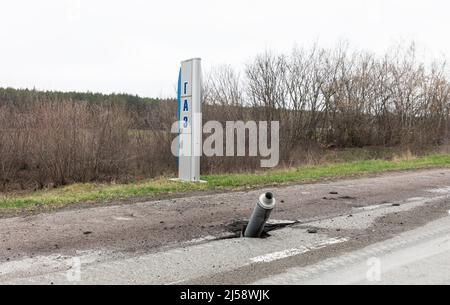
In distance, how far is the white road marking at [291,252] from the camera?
5.88 metres

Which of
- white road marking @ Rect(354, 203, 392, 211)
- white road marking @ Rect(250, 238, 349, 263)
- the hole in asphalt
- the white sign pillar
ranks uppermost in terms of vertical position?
the white sign pillar

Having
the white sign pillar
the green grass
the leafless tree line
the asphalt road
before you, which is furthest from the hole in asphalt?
the leafless tree line

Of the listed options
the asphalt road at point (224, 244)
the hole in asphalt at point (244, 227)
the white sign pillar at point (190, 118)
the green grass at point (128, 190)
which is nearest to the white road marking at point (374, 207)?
the asphalt road at point (224, 244)

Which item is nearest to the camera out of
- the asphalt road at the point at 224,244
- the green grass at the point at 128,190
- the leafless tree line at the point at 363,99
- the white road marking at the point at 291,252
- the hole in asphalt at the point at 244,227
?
the asphalt road at the point at 224,244

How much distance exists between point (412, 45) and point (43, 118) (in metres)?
26.9

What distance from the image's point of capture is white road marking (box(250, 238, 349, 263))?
5883mm

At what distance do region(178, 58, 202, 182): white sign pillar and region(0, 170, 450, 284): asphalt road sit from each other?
3.36m

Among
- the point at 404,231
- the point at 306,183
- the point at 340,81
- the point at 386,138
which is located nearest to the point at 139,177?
the point at 306,183

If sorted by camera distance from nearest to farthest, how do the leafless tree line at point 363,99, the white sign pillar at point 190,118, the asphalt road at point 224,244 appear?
the asphalt road at point 224,244, the white sign pillar at point 190,118, the leafless tree line at point 363,99

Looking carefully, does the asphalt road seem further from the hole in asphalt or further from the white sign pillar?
the white sign pillar

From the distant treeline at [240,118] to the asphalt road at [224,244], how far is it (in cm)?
673

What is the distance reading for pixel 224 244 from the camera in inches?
261

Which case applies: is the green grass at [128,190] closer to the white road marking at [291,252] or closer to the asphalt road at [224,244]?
the asphalt road at [224,244]

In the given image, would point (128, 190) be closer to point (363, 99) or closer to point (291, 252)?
point (291, 252)
